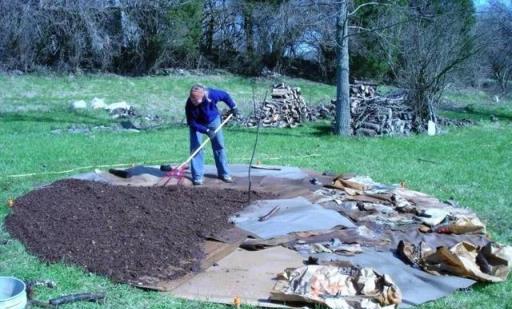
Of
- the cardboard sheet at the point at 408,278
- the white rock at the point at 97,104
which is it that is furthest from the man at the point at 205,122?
the white rock at the point at 97,104

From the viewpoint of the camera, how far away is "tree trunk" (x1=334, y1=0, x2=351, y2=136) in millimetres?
13188

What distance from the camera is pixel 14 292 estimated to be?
416 centimetres

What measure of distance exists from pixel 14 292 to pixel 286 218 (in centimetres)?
288

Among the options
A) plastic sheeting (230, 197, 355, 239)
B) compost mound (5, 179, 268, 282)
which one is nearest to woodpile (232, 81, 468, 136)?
compost mound (5, 179, 268, 282)

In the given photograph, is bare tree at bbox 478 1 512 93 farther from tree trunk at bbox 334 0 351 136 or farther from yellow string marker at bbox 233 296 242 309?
yellow string marker at bbox 233 296 242 309

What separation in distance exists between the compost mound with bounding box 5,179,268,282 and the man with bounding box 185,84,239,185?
55cm

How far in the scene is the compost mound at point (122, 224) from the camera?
5.04m

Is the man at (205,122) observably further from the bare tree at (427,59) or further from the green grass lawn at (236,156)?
the bare tree at (427,59)

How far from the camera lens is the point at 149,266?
195 inches

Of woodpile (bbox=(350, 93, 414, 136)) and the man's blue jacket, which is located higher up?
the man's blue jacket

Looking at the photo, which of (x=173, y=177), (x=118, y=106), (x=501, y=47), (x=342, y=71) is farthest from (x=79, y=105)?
(x=501, y=47)

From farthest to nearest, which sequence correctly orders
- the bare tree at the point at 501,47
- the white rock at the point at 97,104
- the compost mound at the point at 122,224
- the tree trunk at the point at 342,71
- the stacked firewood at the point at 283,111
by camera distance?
1. the bare tree at the point at 501,47
2. the white rock at the point at 97,104
3. the stacked firewood at the point at 283,111
4. the tree trunk at the point at 342,71
5. the compost mound at the point at 122,224

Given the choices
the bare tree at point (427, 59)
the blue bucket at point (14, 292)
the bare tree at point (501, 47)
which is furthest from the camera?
the bare tree at point (501, 47)

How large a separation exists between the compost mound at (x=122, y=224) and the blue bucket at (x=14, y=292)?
30.5 inches
